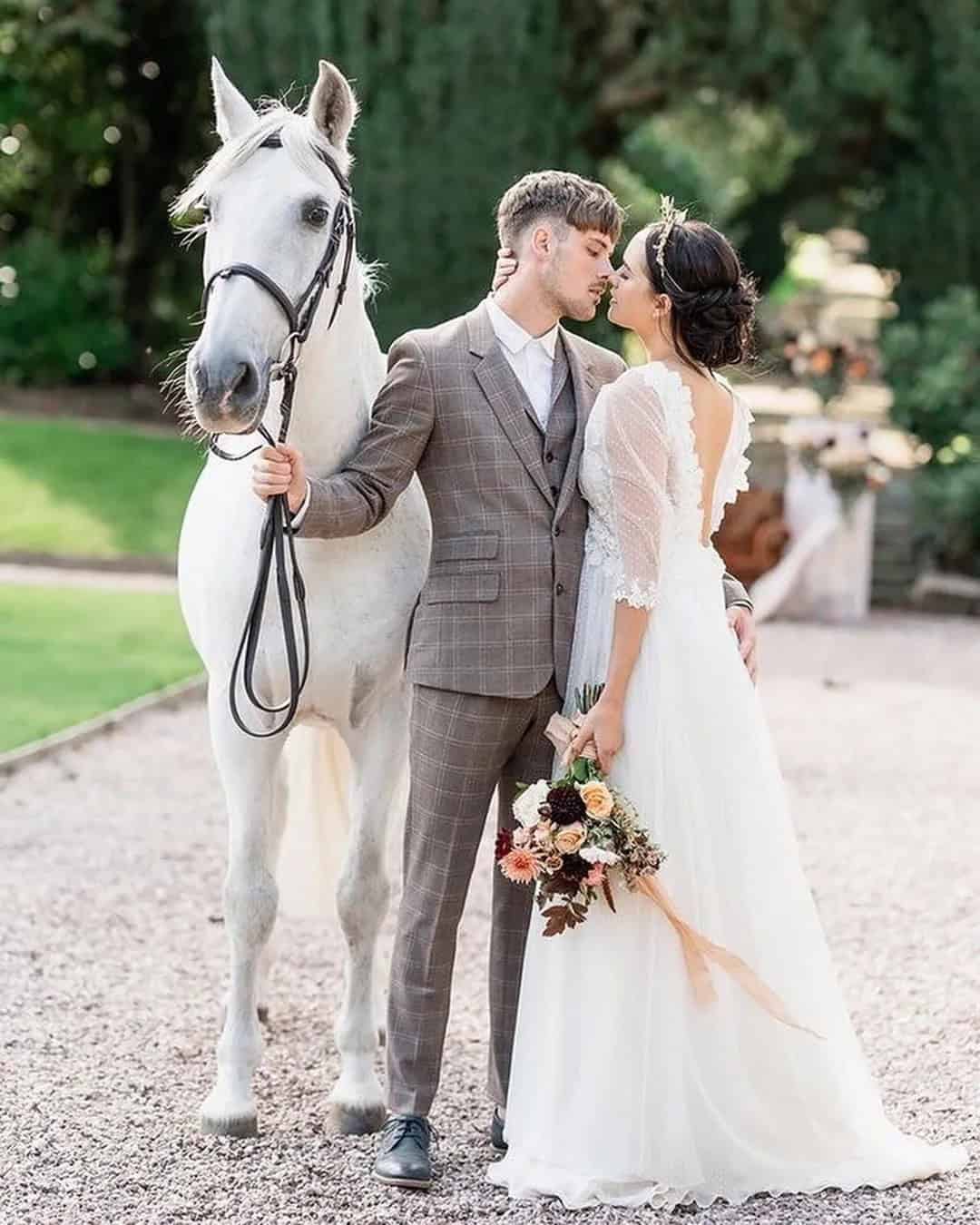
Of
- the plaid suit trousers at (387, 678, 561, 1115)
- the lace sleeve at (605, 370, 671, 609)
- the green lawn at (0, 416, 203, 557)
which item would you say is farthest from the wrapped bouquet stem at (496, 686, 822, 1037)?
the green lawn at (0, 416, 203, 557)

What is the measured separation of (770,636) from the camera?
12117 millimetres

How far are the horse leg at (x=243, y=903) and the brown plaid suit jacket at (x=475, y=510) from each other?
0.45 metres

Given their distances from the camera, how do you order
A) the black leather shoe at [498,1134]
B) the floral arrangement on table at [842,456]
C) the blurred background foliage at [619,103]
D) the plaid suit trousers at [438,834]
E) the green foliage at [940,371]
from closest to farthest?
the plaid suit trousers at [438,834], the black leather shoe at [498,1134], the floral arrangement on table at [842,456], the green foliage at [940,371], the blurred background foliage at [619,103]

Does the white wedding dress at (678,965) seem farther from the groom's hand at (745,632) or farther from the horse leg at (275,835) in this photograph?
the horse leg at (275,835)

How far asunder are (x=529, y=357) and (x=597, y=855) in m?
1.02

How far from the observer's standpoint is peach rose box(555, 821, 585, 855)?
3555mm

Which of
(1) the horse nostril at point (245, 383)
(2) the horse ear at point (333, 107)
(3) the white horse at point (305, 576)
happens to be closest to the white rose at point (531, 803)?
(3) the white horse at point (305, 576)

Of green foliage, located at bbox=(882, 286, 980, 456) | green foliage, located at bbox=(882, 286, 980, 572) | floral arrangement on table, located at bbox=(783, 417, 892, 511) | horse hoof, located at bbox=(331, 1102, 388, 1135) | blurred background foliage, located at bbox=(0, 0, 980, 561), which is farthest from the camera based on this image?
blurred background foliage, located at bbox=(0, 0, 980, 561)

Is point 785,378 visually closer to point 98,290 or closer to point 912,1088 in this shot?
point 98,290

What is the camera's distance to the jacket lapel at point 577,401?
3750mm

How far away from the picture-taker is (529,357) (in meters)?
3.82

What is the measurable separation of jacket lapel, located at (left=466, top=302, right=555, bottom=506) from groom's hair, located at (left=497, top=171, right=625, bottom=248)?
8.6 inches

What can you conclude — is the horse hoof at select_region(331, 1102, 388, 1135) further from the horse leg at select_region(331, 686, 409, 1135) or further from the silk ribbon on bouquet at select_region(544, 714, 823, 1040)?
the silk ribbon on bouquet at select_region(544, 714, 823, 1040)

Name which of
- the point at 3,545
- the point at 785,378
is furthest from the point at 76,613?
the point at 785,378
